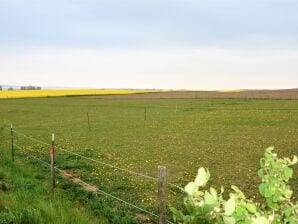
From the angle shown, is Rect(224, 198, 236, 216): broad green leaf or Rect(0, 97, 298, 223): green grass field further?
Rect(0, 97, 298, 223): green grass field

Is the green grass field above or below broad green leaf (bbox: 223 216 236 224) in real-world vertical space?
below

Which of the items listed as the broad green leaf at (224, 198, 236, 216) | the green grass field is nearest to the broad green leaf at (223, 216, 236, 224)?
the broad green leaf at (224, 198, 236, 216)

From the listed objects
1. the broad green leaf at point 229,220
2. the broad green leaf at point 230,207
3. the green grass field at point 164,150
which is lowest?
the green grass field at point 164,150

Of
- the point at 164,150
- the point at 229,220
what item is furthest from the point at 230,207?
the point at 164,150

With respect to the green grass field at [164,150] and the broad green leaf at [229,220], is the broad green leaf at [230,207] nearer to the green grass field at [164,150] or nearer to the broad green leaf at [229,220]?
the broad green leaf at [229,220]

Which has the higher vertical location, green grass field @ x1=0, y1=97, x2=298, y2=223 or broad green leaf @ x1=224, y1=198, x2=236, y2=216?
broad green leaf @ x1=224, y1=198, x2=236, y2=216

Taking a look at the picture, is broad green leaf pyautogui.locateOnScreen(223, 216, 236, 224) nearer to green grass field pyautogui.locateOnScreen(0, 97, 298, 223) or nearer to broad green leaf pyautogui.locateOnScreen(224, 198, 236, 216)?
broad green leaf pyautogui.locateOnScreen(224, 198, 236, 216)

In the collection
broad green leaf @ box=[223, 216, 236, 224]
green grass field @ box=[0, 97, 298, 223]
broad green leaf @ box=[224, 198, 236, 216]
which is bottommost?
green grass field @ box=[0, 97, 298, 223]

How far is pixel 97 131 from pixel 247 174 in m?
17.4

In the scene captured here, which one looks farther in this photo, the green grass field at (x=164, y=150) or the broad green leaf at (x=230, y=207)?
the green grass field at (x=164, y=150)

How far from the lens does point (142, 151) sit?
68.4 feet

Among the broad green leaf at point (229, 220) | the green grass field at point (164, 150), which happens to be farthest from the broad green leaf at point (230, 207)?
the green grass field at point (164, 150)

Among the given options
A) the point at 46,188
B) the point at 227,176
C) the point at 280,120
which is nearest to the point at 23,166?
the point at 46,188

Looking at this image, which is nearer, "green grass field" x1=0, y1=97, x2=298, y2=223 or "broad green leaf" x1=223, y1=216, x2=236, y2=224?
"broad green leaf" x1=223, y1=216, x2=236, y2=224
